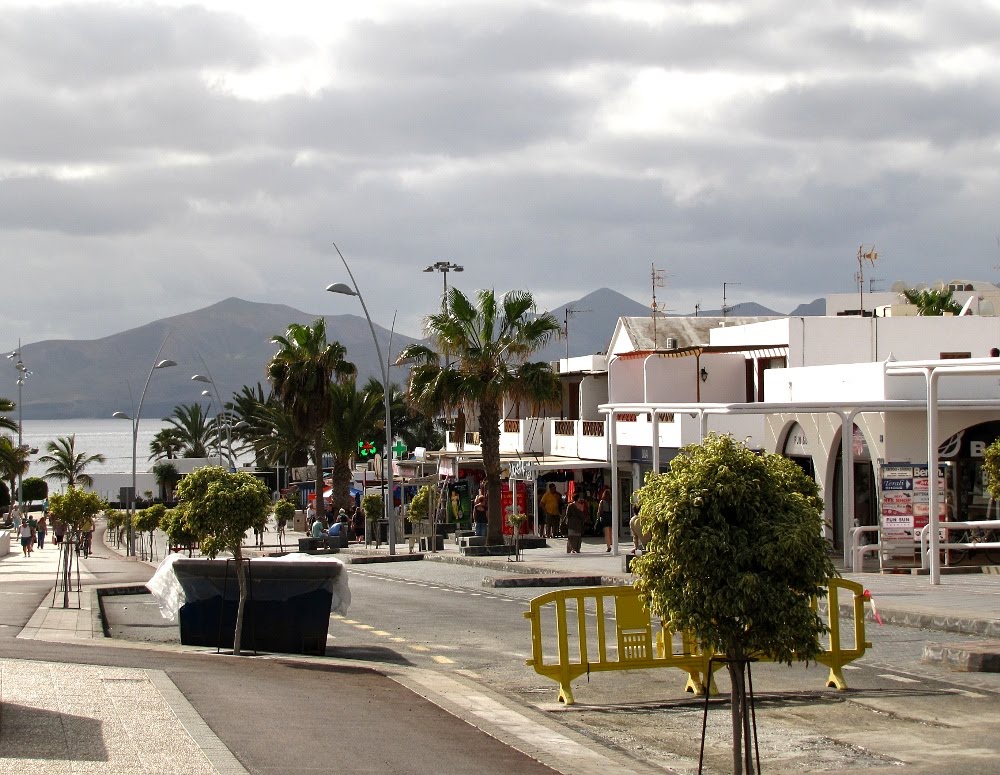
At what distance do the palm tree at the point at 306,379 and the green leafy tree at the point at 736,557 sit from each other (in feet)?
155

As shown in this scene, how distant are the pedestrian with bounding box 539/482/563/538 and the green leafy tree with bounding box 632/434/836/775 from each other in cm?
3405

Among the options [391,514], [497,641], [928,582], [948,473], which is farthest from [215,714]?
[391,514]

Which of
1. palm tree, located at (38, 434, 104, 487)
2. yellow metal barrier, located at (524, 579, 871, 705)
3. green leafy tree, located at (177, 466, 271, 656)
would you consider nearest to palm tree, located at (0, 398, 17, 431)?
palm tree, located at (38, 434, 104, 487)

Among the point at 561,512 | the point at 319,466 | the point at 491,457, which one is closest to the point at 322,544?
the point at 561,512

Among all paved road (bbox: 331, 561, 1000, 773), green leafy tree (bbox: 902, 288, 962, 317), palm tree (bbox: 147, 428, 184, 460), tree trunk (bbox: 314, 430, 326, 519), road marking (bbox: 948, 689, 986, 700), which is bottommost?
paved road (bbox: 331, 561, 1000, 773)

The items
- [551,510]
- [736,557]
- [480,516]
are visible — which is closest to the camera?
[736,557]

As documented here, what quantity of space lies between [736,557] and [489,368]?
28.1 metres

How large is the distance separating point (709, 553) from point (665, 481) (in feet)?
1.80

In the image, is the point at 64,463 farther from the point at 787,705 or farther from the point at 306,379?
the point at 787,705

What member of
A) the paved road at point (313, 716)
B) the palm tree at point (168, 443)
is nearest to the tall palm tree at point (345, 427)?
the paved road at point (313, 716)

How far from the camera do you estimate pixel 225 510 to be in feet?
49.3

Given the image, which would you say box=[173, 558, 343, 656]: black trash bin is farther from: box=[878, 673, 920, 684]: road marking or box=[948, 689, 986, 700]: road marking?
box=[948, 689, 986, 700]: road marking

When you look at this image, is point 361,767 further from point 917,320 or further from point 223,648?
point 917,320

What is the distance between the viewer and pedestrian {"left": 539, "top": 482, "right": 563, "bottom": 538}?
42.2 m
